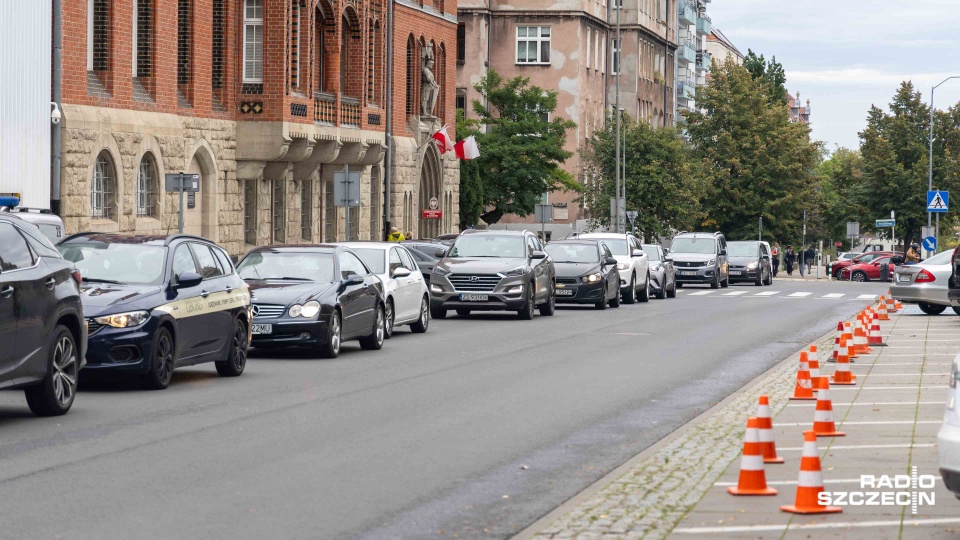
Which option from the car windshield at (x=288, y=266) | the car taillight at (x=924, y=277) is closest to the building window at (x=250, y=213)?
the car taillight at (x=924, y=277)

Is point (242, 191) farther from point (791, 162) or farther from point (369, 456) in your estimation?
point (791, 162)

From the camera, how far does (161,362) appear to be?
51.1 ft

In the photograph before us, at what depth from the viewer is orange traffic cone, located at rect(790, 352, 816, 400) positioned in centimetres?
1493

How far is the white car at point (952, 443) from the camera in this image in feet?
25.1

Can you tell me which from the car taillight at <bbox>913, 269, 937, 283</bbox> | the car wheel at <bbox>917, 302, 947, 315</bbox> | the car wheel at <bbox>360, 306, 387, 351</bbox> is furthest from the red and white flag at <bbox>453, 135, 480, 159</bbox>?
the car wheel at <bbox>360, 306, 387, 351</bbox>

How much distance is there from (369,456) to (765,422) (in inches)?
113

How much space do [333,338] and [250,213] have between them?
2251cm

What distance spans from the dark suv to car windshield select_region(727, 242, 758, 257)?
34.1m

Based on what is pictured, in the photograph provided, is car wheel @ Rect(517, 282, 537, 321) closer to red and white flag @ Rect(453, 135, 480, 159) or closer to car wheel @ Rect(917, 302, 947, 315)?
car wheel @ Rect(917, 302, 947, 315)

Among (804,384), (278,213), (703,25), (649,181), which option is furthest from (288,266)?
(703,25)

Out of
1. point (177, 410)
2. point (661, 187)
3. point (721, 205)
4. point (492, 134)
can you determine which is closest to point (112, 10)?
point (177, 410)

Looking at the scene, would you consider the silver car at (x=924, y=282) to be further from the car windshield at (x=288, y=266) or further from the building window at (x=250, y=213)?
the building window at (x=250, y=213)

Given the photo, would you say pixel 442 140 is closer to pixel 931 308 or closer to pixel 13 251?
pixel 931 308

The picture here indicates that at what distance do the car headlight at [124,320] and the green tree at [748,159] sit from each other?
239 feet
